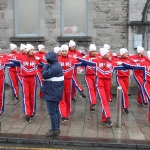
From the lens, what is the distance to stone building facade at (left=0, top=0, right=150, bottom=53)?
12281 millimetres

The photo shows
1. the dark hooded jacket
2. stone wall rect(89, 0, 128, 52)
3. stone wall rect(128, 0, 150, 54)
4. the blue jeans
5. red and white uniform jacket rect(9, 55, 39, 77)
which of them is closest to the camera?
the dark hooded jacket

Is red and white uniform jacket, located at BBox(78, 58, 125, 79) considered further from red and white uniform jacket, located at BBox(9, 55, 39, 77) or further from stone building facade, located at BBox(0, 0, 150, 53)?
stone building facade, located at BBox(0, 0, 150, 53)

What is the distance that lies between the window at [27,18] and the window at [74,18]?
1112 mm

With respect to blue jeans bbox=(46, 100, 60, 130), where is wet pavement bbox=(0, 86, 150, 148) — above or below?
below

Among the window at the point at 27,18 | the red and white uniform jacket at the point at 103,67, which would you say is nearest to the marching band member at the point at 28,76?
the red and white uniform jacket at the point at 103,67

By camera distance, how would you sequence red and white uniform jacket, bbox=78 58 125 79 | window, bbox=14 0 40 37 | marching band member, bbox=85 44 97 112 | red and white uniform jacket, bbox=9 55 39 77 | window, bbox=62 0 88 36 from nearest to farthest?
red and white uniform jacket, bbox=78 58 125 79 < red and white uniform jacket, bbox=9 55 39 77 < marching band member, bbox=85 44 97 112 < window, bbox=62 0 88 36 < window, bbox=14 0 40 37

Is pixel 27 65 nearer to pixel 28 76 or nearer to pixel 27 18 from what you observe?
pixel 28 76

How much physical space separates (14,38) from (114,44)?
13.2 feet

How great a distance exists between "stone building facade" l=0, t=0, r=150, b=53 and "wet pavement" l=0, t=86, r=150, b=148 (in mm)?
3892

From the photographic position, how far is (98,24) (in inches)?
502

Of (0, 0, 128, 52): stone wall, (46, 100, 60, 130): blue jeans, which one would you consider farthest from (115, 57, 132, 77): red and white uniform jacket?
(0, 0, 128, 52): stone wall

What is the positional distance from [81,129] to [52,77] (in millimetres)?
1574

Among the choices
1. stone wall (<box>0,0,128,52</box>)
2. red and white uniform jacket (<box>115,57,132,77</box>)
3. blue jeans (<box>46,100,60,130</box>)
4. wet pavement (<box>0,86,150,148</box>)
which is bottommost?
wet pavement (<box>0,86,150,148</box>)

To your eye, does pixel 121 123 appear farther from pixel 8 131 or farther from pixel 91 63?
pixel 8 131
